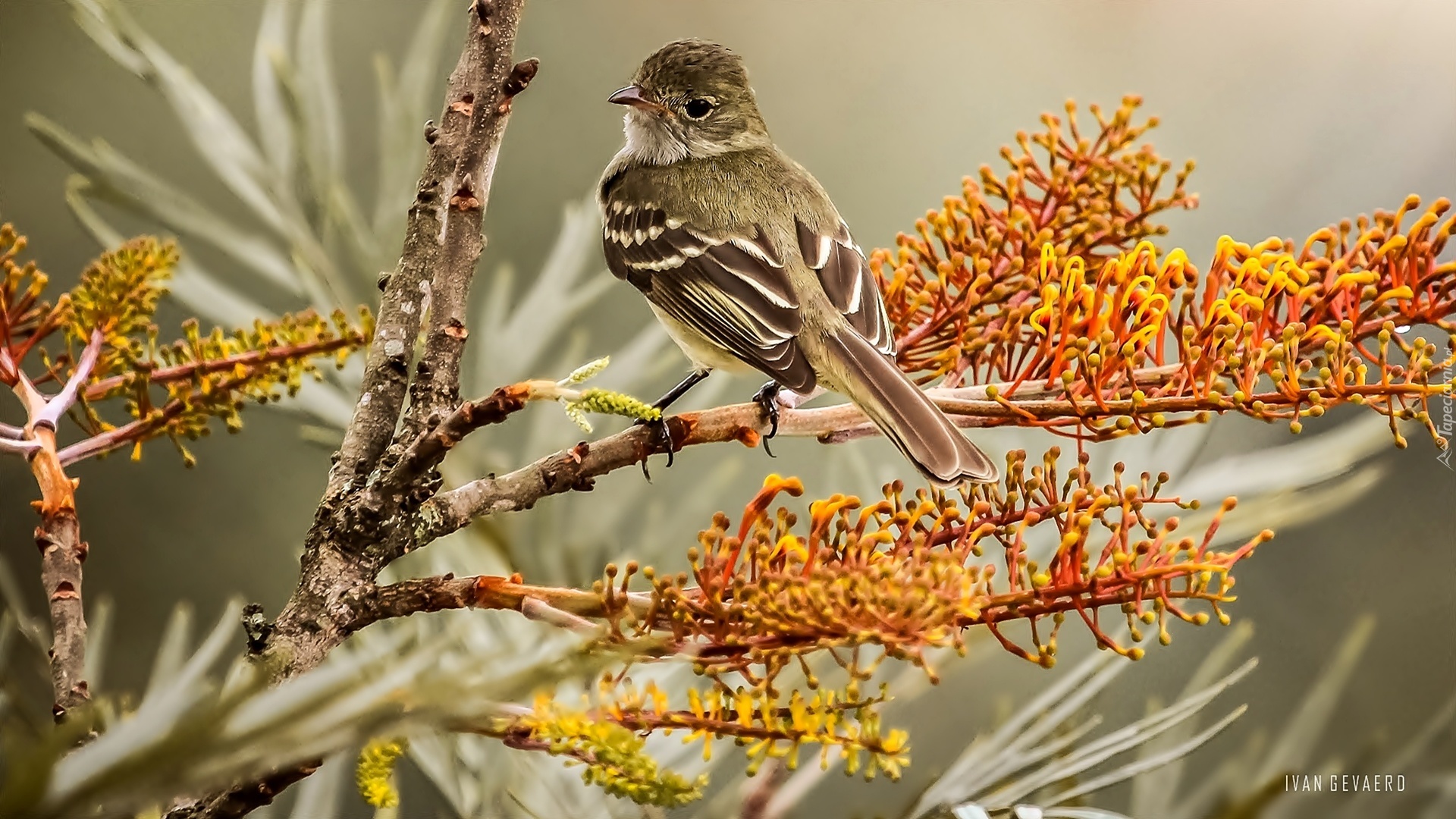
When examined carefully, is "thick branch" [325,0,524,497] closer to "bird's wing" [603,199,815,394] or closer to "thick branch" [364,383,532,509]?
"thick branch" [364,383,532,509]

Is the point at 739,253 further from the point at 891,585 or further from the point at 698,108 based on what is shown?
the point at 891,585

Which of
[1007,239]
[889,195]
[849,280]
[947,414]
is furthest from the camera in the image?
[889,195]

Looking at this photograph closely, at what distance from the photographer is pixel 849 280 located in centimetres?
133

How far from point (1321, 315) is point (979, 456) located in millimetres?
325

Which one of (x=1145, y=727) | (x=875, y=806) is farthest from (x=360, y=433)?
(x=1145, y=727)

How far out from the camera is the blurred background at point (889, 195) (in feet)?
4.47

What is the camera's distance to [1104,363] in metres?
0.91

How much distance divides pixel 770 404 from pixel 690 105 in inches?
22.1

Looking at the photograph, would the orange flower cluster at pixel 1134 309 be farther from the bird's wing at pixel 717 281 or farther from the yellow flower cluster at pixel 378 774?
the yellow flower cluster at pixel 378 774

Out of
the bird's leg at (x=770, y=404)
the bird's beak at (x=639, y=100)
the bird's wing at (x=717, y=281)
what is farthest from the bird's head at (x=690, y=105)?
the bird's leg at (x=770, y=404)

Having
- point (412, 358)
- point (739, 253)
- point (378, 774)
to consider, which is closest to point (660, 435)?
point (412, 358)

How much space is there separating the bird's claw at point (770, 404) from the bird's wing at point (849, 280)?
0.41ft

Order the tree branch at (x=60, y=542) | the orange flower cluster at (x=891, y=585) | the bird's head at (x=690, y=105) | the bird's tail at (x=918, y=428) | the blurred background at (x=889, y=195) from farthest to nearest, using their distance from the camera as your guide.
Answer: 1. the bird's head at (x=690, y=105)
2. the blurred background at (x=889, y=195)
3. the bird's tail at (x=918, y=428)
4. the tree branch at (x=60, y=542)
5. the orange flower cluster at (x=891, y=585)

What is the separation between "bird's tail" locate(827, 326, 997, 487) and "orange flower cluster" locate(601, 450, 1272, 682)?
0.04m
